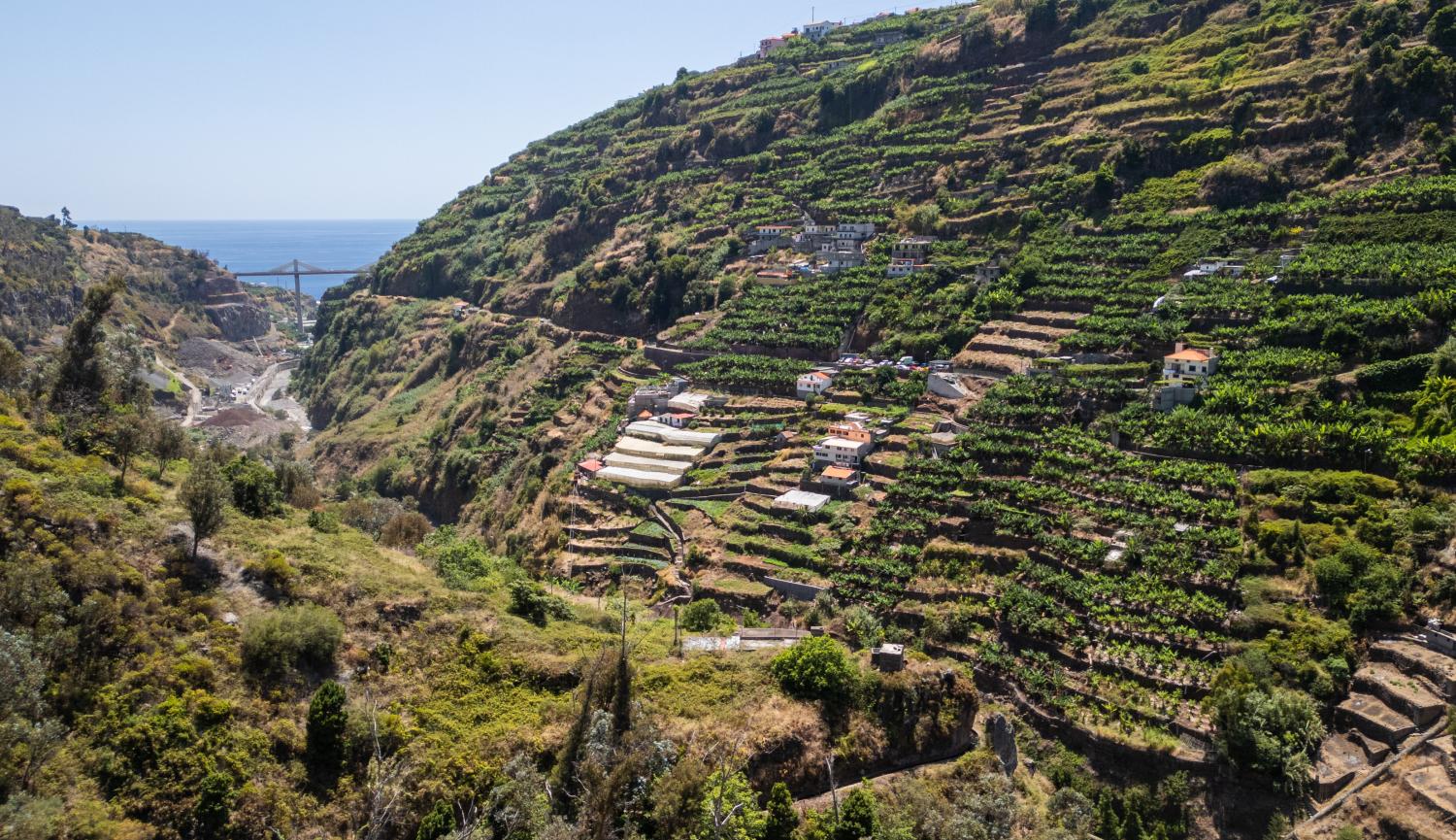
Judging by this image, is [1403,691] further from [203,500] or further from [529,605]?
[203,500]

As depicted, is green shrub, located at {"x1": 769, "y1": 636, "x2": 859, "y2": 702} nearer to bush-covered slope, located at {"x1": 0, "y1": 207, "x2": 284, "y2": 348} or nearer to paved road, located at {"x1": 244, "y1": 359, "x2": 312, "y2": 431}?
paved road, located at {"x1": 244, "y1": 359, "x2": 312, "y2": 431}

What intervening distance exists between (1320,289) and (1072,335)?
37.7 ft

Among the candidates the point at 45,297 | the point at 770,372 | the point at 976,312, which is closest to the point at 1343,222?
the point at 976,312

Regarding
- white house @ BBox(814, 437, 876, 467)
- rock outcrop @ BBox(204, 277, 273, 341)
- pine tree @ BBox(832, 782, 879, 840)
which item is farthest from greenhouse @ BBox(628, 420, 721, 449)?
rock outcrop @ BBox(204, 277, 273, 341)

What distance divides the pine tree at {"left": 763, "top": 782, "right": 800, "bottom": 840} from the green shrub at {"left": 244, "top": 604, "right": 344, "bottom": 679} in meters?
12.5

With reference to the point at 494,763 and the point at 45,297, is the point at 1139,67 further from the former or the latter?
the point at 45,297

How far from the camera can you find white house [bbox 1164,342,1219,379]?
41.9 m

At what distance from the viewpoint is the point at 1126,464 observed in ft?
127

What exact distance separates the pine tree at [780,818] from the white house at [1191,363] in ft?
101

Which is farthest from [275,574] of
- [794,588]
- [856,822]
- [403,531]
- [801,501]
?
[801,501]

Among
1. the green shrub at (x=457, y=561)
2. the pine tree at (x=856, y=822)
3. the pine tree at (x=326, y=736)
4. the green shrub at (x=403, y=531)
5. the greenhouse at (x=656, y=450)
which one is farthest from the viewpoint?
the greenhouse at (x=656, y=450)

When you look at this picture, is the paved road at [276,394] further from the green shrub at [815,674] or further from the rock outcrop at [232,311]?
the green shrub at [815,674]

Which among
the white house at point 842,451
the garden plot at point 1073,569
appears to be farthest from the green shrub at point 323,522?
the white house at point 842,451

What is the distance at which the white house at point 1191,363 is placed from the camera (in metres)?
41.9
